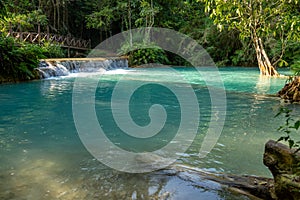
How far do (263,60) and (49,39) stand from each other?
14.2 m

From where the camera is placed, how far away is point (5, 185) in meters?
2.69

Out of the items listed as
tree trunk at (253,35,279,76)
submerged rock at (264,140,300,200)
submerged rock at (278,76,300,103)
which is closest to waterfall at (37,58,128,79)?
tree trunk at (253,35,279,76)

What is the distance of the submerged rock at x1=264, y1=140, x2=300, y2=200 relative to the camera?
1990 millimetres

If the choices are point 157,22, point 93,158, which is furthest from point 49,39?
point 93,158

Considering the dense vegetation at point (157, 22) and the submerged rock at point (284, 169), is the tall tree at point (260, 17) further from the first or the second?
the submerged rock at point (284, 169)

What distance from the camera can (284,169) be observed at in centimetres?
215

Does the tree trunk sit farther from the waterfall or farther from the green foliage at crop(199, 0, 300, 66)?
the waterfall

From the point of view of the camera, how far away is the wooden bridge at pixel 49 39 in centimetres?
1813

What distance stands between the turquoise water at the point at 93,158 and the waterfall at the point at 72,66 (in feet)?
18.9

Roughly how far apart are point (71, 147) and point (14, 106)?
3.42 m

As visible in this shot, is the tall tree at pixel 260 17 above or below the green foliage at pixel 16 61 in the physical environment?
above

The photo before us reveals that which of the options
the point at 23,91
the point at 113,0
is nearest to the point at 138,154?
the point at 23,91

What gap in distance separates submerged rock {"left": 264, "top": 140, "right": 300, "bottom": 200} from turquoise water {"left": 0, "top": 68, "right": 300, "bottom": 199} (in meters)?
0.38

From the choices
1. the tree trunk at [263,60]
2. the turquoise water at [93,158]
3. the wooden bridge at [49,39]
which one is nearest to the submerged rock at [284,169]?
the turquoise water at [93,158]
